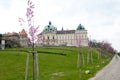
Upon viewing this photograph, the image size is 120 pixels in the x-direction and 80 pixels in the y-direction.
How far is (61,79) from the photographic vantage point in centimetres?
3731

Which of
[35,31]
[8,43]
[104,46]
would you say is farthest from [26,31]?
[104,46]

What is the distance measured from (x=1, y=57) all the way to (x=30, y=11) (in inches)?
1417

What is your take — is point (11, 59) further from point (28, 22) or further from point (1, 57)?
point (28, 22)

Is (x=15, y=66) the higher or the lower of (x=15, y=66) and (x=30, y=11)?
the lower

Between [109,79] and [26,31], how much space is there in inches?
671

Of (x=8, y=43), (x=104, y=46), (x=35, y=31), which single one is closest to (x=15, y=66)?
(x=35, y=31)

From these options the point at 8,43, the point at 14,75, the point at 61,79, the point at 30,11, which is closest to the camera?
the point at 30,11

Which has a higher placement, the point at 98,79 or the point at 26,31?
the point at 26,31

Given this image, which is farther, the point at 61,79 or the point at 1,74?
the point at 1,74

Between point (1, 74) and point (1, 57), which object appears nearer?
point (1, 74)

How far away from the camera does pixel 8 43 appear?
10075cm

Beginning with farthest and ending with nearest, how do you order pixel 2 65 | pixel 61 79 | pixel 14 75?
pixel 2 65 < pixel 14 75 < pixel 61 79

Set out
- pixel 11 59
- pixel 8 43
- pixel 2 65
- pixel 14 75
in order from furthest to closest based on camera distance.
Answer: pixel 8 43 → pixel 11 59 → pixel 2 65 → pixel 14 75

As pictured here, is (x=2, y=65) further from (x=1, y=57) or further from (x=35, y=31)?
(x=35, y=31)
